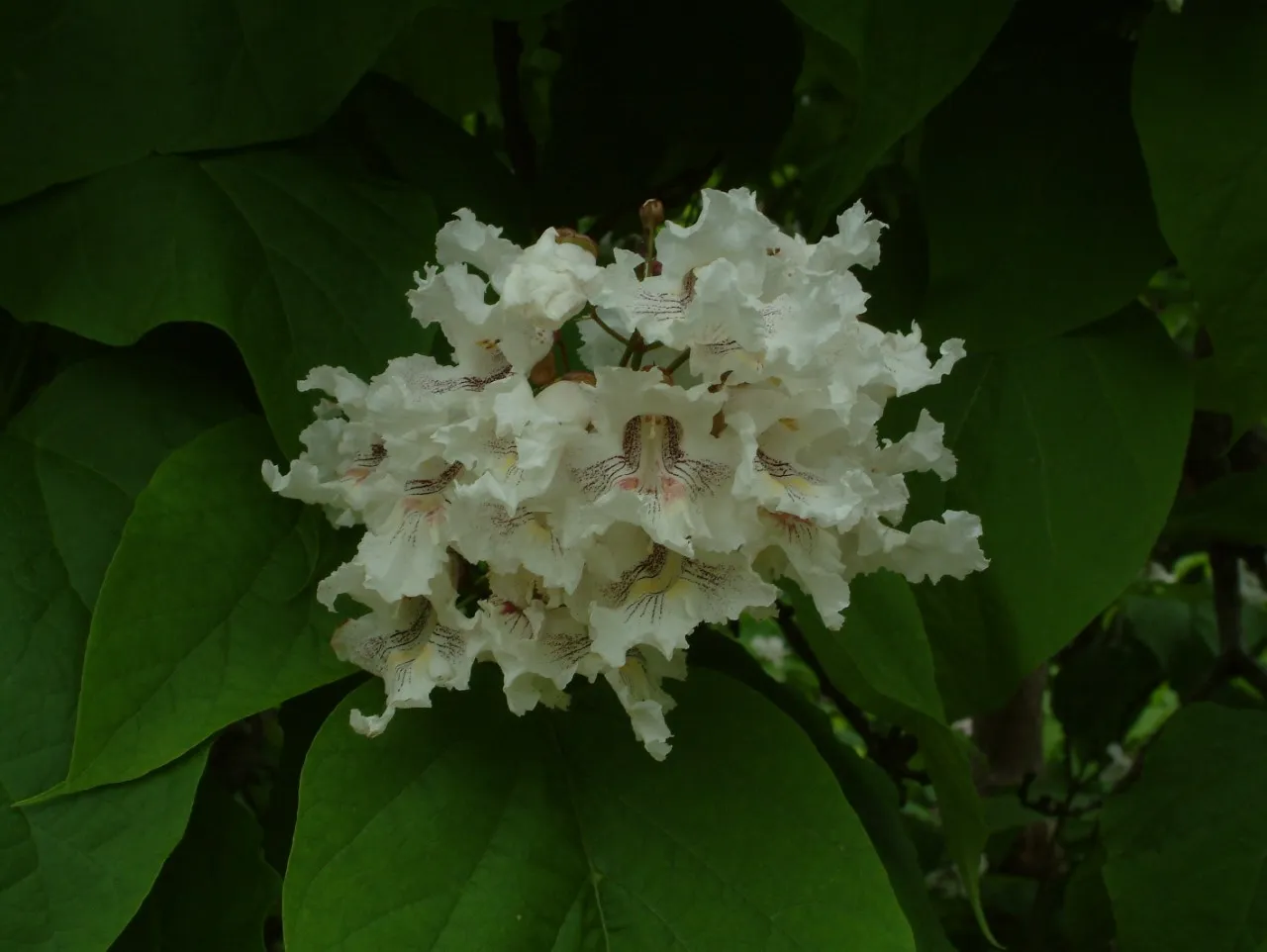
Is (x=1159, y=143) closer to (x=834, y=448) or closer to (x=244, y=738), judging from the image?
(x=834, y=448)

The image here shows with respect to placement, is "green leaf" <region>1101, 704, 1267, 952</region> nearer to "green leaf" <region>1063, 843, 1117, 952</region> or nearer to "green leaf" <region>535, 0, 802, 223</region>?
"green leaf" <region>1063, 843, 1117, 952</region>

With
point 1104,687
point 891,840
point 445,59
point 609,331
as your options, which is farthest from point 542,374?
point 1104,687

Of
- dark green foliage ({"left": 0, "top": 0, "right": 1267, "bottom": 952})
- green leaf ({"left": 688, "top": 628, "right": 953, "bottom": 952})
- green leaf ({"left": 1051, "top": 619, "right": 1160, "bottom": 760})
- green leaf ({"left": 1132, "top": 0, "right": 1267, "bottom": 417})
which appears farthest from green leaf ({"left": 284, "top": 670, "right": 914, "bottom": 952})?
green leaf ({"left": 1051, "top": 619, "right": 1160, "bottom": 760})

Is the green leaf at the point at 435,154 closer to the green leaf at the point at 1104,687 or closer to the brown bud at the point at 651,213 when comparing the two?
the brown bud at the point at 651,213

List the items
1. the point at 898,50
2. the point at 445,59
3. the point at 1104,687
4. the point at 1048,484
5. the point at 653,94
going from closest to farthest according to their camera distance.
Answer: the point at 898,50
the point at 1048,484
the point at 653,94
the point at 445,59
the point at 1104,687

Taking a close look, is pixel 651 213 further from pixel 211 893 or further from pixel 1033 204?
pixel 211 893

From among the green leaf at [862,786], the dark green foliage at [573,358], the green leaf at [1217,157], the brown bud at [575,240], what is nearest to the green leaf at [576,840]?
the dark green foliage at [573,358]
